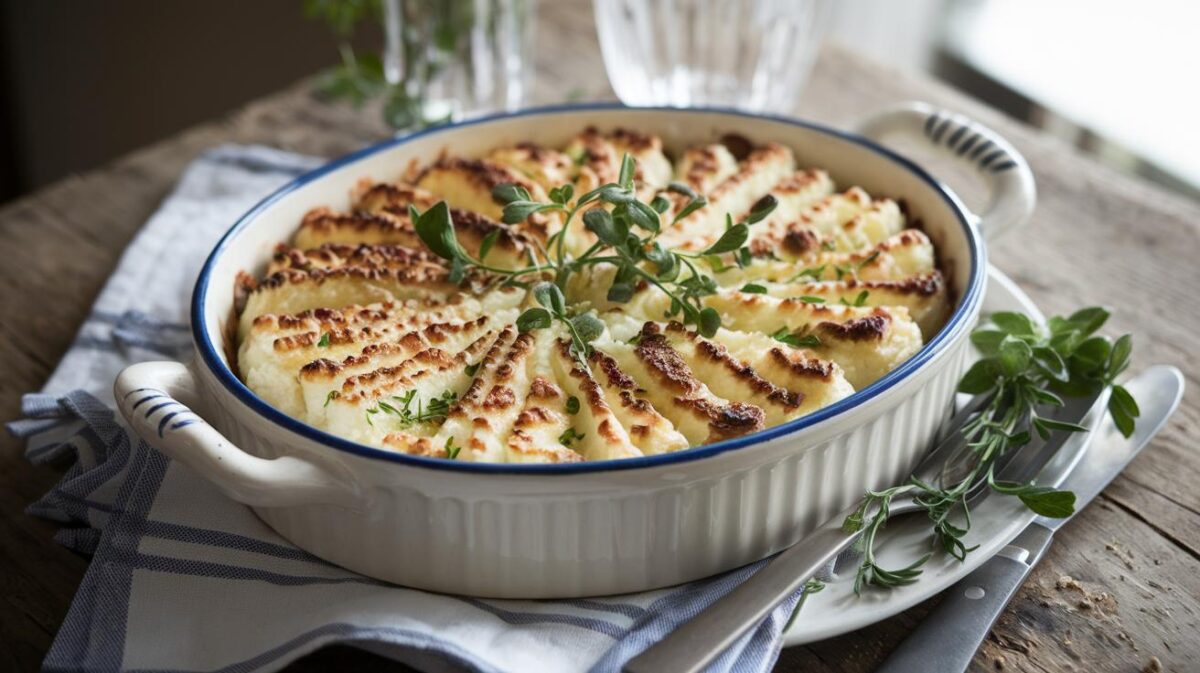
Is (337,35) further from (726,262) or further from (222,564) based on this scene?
(222,564)

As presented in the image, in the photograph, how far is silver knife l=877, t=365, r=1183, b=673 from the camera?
172 cm

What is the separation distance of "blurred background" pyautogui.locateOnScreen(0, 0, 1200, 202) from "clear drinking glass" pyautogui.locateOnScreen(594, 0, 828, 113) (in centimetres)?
131

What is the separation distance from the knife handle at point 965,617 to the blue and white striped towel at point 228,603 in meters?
0.19

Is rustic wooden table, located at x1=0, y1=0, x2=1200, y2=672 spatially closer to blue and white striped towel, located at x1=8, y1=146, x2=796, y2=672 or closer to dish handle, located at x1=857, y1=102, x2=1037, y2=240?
blue and white striped towel, located at x1=8, y1=146, x2=796, y2=672

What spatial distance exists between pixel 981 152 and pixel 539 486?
4.21ft

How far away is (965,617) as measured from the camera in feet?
5.82

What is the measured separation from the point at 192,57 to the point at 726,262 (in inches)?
150

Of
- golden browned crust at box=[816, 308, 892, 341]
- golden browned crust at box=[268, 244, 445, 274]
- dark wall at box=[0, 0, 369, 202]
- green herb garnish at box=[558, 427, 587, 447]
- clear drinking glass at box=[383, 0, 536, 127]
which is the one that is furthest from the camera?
dark wall at box=[0, 0, 369, 202]


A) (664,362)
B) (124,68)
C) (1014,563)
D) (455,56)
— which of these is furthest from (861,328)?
(124,68)

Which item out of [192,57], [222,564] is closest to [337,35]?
[192,57]

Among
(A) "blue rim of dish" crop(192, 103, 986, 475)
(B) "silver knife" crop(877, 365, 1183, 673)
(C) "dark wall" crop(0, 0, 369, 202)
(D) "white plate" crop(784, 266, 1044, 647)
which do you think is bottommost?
(C) "dark wall" crop(0, 0, 369, 202)

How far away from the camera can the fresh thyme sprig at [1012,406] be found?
1.83m

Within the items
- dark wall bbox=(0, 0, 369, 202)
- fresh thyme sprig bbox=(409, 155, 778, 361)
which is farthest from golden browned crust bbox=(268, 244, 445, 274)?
dark wall bbox=(0, 0, 369, 202)

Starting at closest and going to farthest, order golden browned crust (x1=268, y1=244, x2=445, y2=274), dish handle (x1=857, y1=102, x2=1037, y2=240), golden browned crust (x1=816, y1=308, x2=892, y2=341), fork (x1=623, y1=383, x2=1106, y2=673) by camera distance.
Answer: fork (x1=623, y1=383, x2=1106, y2=673) → golden browned crust (x1=816, y1=308, x2=892, y2=341) → golden browned crust (x1=268, y1=244, x2=445, y2=274) → dish handle (x1=857, y1=102, x2=1037, y2=240)
